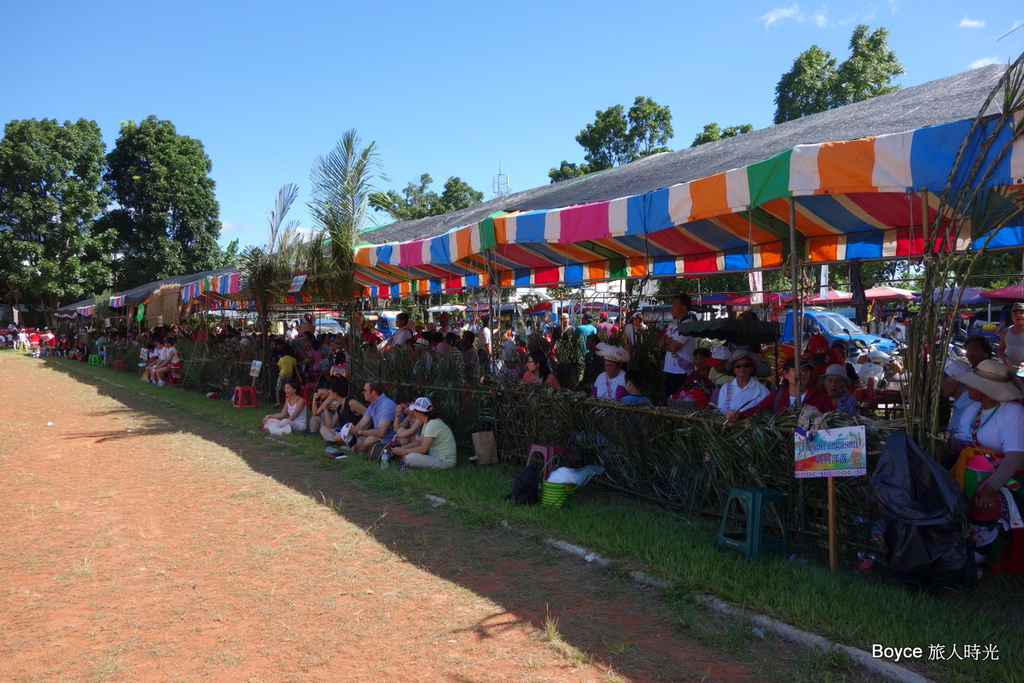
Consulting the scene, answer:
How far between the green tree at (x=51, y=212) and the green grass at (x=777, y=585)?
4032 cm

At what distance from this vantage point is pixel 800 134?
23.9 ft

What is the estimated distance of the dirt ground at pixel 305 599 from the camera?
11.7ft

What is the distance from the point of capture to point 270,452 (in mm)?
9445

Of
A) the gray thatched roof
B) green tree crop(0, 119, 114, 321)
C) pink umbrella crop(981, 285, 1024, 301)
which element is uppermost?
green tree crop(0, 119, 114, 321)

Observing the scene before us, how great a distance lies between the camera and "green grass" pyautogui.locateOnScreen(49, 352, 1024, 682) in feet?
11.4

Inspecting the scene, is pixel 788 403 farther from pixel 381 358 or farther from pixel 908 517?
pixel 381 358

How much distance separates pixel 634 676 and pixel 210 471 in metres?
6.44

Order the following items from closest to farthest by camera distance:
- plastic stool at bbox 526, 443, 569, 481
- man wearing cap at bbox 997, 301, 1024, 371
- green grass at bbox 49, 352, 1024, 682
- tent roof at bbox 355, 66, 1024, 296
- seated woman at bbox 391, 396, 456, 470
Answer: green grass at bbox 49, 352, 1024, 682 < tent roof at bbox 355, 66, 1024, 296 < plastic stool at bbox 526, 443, 569, 481 < seated woman at bbox 391, 396, 456, 470 < man wearing cap at bbox 997, 301, 1024, 371

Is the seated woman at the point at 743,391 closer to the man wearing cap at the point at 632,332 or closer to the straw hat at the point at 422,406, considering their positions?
the man wearing cap at the point at 632,332

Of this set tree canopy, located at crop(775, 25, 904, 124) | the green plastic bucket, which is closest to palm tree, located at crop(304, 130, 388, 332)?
the green plastic bucket

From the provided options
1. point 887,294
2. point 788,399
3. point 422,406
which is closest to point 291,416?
point 422,406

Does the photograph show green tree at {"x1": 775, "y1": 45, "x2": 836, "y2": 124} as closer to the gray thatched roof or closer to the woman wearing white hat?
the gray thatched roof

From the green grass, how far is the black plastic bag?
156 millimetres

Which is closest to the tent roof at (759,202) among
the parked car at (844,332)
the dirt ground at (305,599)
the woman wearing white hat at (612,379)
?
the woman wearing white hat at (612,379)
